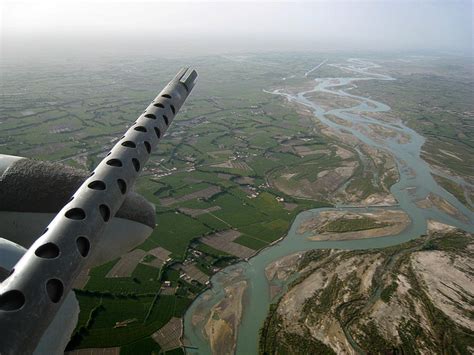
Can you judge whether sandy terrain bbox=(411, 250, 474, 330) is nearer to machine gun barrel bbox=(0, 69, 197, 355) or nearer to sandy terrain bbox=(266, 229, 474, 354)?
sandy terrain bbox=(266, 229, 474, 354)

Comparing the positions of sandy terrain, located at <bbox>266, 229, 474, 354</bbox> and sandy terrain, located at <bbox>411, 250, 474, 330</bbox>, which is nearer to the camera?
sandy terrain, located at <bbox>266, 229, 474, 354</bbox>

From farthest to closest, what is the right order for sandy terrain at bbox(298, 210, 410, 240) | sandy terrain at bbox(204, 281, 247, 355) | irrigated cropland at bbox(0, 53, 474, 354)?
sandy terrain at bbox(298, 210, 410, 240), irrigated cropland at bbox(0, 53, 474, 354), sandy terrain at bbox(204, 281, 247, 355)

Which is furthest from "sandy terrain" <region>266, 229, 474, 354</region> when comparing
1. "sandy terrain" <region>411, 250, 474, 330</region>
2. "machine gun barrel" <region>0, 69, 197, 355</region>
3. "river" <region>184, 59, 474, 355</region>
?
"machine gun barrel" <region>0, 69, 197, 355</region>

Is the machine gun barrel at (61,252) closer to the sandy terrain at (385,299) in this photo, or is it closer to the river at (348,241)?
the river at (348,241)

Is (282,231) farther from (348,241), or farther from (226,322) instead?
(226,322)

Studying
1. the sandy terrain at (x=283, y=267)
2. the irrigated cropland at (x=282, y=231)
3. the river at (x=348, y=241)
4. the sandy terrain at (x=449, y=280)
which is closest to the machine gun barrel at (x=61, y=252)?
the irrigated cropland at (x=282, y=231)

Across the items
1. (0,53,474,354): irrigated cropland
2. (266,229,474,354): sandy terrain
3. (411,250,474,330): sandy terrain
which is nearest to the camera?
(266,229,474,354): sandy terrain

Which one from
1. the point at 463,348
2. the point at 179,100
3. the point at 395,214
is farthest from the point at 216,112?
the point at 179,100

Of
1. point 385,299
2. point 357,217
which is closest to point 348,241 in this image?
point 357,217

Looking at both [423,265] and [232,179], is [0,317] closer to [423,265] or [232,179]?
[423,265]
